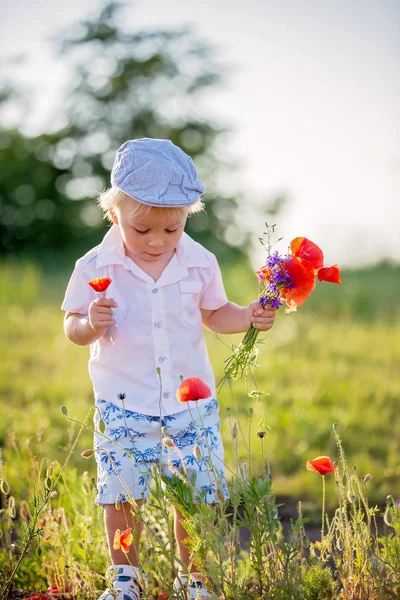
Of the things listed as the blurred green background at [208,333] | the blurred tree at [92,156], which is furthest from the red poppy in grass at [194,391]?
the blurred tree at [92,156]

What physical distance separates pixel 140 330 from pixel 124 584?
0.89 m

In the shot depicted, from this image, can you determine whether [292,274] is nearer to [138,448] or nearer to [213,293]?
[213,293]

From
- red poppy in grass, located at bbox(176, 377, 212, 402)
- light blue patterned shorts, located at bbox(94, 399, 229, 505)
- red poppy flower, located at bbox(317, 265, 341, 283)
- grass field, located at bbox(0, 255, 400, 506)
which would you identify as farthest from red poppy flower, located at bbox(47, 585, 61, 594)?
red poppy flower, located at bbox(317, 265, 341, 283)

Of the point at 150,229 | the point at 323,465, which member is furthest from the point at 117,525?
the point at 150,229

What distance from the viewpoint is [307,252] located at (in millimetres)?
2359

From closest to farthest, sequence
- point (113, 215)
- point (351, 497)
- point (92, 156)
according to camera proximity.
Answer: point (351, 497)
point (113, 215)
point (92, 156)

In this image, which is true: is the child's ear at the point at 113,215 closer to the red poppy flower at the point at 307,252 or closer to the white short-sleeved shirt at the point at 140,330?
the white short-sleeved shirt at the point at 140,330

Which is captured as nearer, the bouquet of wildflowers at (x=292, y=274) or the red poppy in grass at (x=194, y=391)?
the red poppy in grass at (x=194, y=391)

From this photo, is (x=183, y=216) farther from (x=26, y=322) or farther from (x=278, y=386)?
(x=26, y=322)

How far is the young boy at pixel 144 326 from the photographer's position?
8.63 ft

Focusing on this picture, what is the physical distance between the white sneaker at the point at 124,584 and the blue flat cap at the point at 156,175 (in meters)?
1.26

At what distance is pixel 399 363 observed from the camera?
676 cm

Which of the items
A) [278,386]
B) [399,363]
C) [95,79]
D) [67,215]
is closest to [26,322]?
[278,386]

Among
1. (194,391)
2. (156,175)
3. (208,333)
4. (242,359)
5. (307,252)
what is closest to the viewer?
(194,391)
